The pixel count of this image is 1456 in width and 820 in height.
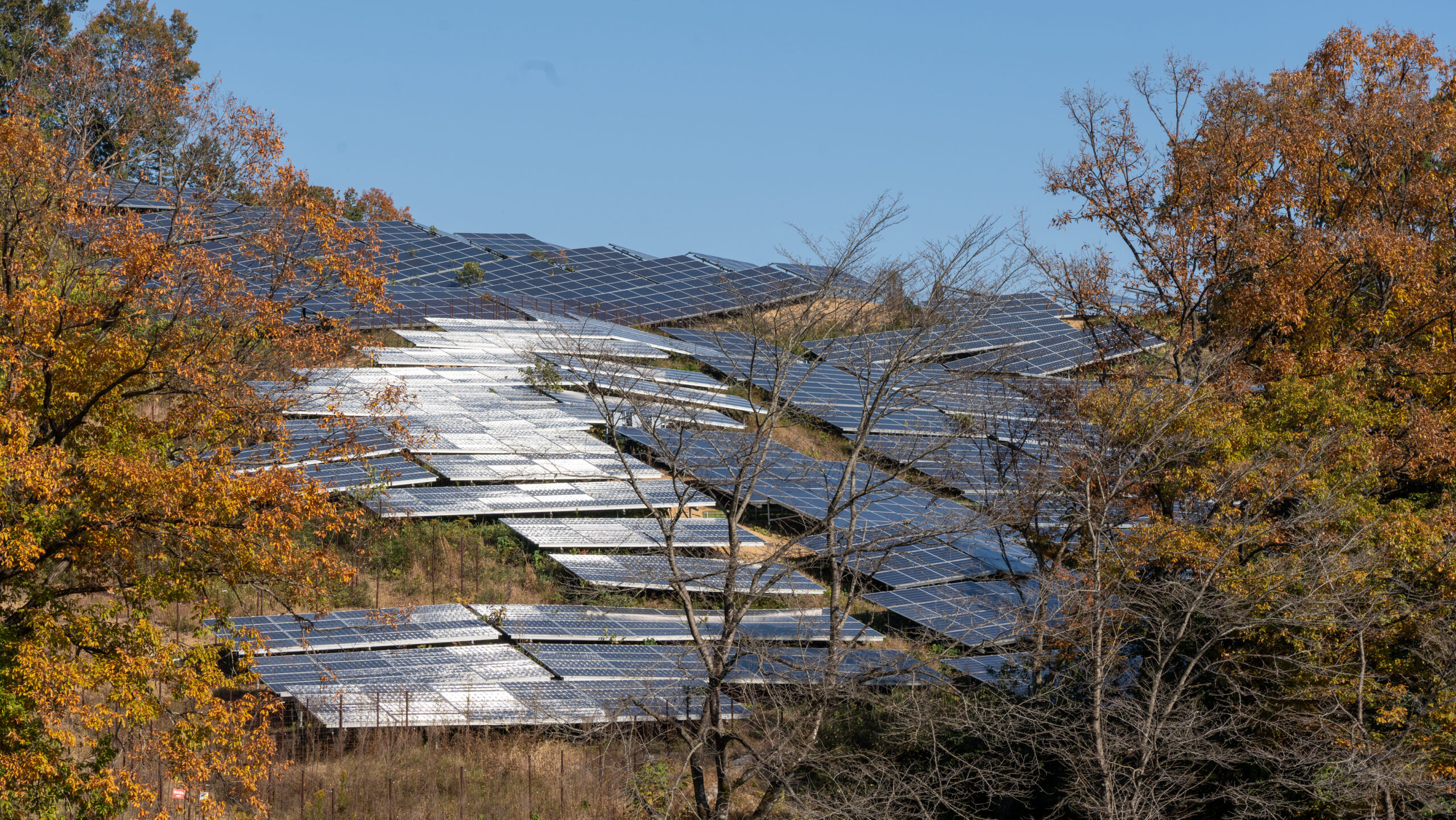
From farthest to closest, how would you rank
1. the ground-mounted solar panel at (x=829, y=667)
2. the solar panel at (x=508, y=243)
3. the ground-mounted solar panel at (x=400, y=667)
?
the solar panel at (x=508, y=243) < the ground-mounted solar panel at (x=400, y=667) < the ground-mounted solar panel at (x=829, y=667)

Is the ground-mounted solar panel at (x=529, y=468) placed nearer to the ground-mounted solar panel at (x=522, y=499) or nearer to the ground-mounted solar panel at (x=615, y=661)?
the ground-mounted solar panel at (x=522, y=499)

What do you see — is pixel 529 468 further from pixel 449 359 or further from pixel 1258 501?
pixel 1258 501

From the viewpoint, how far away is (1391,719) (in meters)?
18.6

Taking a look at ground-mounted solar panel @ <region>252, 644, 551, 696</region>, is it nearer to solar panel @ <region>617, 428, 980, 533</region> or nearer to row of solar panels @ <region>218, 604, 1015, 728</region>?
row of solar panels @ <region>218, 604, 1015, 728</region>

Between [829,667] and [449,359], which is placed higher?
[449,359]

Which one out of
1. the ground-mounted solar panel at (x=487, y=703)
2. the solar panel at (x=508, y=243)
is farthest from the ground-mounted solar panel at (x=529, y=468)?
the solar panel at (x=508, y=243)

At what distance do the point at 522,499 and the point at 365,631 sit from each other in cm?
869

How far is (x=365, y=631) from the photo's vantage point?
24625mm

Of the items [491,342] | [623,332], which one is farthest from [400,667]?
[623,332]

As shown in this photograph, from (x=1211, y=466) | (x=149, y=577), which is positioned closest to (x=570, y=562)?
(x=149, y=577)

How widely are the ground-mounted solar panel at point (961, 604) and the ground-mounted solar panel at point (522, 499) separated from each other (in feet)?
20.1

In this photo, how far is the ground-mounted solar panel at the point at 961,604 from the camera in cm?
2727

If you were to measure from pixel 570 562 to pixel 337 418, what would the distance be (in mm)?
10144

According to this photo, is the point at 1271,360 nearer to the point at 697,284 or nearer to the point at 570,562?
the point at 570,562
